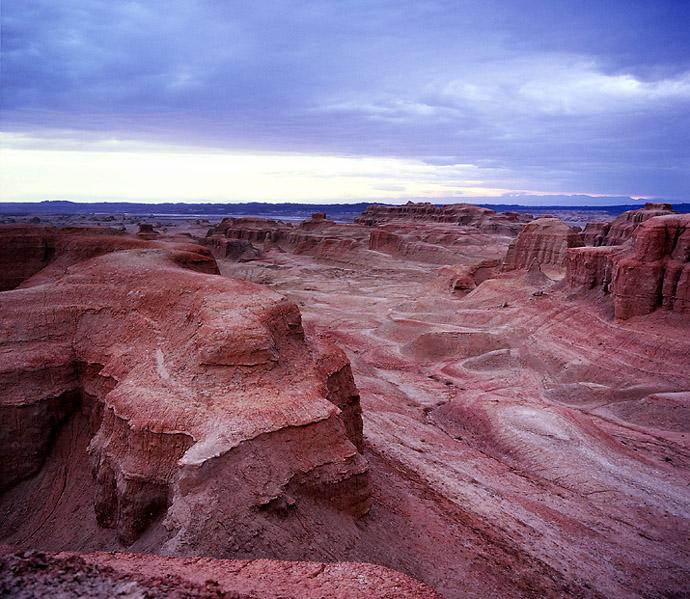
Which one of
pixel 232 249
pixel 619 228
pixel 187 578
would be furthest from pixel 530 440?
pixel 232 249

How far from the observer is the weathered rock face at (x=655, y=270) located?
22.8m

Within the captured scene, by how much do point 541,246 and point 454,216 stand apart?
5032cm

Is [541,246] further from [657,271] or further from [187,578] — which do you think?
[187,578]

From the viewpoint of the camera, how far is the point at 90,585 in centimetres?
471

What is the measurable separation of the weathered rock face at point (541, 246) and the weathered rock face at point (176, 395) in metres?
35.9

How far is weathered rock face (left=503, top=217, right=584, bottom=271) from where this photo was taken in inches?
1708

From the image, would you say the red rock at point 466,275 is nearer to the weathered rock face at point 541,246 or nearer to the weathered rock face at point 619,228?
the weathered rock face at point 541,246

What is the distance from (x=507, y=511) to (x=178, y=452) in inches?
350

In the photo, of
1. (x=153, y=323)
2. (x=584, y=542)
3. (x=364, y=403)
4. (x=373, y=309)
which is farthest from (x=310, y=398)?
(x=373, y=309)

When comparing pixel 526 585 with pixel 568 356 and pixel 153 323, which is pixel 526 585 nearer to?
pixel 153 323

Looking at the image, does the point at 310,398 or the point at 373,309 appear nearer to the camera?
the point at 310,398

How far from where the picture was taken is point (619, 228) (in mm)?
55906

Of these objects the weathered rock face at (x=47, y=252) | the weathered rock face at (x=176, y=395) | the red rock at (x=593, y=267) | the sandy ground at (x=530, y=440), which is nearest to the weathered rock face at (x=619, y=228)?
the sandy ground at (x=530, y=440)

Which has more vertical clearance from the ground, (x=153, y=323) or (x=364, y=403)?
(x=153, y=323)
